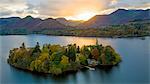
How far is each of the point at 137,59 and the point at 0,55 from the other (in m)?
3.92

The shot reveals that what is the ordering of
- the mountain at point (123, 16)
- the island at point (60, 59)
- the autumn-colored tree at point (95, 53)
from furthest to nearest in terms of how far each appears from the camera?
1. the mountain at point (123, 16)
2. the autumn-colored tree at point (95, 53)
3. the island at point (60, 59)

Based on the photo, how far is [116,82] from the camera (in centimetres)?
539

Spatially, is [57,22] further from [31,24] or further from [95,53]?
[95,53]

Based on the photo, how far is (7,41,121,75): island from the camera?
6078 millimetres

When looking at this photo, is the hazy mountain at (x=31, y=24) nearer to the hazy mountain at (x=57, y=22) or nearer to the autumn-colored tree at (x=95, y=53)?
the hazy mountain at (x=57, y=22)

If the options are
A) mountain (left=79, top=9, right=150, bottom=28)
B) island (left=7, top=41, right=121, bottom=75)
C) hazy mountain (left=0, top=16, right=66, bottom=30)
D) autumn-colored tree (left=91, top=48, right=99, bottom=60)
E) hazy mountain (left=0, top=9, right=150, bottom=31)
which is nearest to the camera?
island (left=7, top=41, right=121, bottom=75)

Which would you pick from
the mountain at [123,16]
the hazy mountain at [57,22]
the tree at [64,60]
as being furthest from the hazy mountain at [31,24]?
the tree at [64,60]

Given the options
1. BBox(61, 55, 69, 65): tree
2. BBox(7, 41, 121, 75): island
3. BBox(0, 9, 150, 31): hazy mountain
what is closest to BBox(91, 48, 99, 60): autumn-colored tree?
BBox(7, 41, 121, 75): island

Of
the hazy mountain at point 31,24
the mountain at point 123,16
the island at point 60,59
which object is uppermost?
the mountain at point 123,16

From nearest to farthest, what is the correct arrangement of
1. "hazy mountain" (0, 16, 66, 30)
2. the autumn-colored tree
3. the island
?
the island
the autumn-colored tree
"hazy mountain" (0, 16, 66, 30)

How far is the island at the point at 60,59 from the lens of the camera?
608 cm

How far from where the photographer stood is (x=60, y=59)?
6203 mm

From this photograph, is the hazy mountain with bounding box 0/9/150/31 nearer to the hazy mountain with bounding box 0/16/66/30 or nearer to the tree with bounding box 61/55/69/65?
the hazy mountain with bounding box 0/16/66/30

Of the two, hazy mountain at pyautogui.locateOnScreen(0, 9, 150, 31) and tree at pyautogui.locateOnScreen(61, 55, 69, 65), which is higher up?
hazy mountain at pyautogui.locateOnScreen(0, 9, 150, 31)
